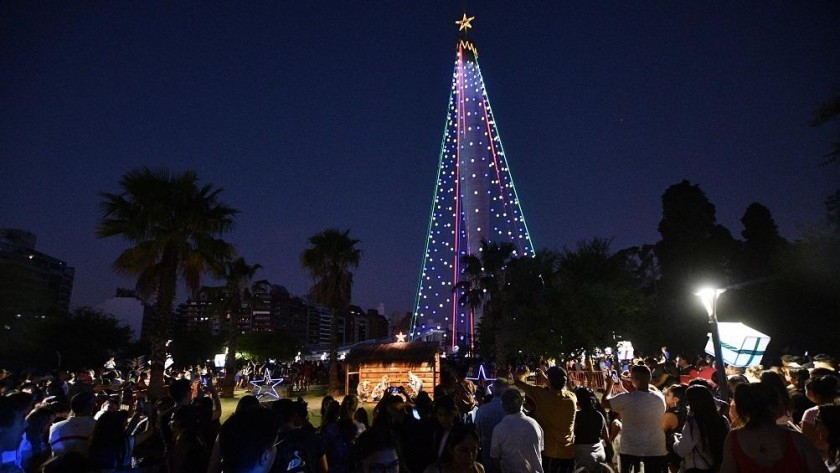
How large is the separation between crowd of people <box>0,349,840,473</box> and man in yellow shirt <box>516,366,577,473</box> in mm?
10

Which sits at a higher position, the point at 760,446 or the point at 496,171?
the point at 496,171

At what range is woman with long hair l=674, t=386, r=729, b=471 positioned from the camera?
3.94 metres

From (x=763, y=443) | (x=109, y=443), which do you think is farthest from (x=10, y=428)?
(x=763, y=443)

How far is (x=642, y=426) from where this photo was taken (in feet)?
15.7

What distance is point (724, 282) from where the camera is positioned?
1401 inches

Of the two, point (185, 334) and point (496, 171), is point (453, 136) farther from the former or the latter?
point (185, 334)

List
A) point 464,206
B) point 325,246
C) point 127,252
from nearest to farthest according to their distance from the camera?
point 127,252 < point 325,246 < point 464,206

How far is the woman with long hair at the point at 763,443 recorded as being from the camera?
2.72m

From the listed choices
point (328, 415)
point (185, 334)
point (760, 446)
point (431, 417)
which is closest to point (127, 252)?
point (328, 415)

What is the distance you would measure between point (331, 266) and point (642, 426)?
70.4ft

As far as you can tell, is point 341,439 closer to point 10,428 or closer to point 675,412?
point 10,428

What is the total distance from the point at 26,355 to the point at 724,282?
1978 inches

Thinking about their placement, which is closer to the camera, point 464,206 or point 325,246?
point 325,246

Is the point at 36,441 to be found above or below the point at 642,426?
below
